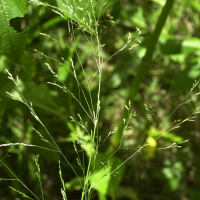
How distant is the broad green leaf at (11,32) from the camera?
63 cm

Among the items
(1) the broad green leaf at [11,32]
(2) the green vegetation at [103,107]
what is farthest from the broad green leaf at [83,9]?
(1) the broad green leaf at [11,32]

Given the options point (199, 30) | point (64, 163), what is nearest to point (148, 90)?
point (199, 30)

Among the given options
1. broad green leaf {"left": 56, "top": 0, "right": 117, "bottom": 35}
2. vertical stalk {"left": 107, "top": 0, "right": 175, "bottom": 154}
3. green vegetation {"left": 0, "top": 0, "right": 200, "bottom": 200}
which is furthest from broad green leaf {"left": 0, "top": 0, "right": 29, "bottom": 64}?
vertical stalk {"left": 107, "top": 0, "right": 175, "bottom": 154}

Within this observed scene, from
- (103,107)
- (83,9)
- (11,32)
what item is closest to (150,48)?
(83,9)

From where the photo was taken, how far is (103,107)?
1599 millimetres

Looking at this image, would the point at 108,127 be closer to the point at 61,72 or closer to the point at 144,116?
the point at 144,116

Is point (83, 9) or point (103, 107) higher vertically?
point (83, 9)

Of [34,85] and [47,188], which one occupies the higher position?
[34,85]

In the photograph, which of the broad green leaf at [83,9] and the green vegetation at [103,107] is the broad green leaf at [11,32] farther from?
the broad green leaf at [83,9]

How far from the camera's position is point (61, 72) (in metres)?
0.99

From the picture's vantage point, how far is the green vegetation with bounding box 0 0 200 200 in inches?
35.9

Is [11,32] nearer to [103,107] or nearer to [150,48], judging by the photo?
[150,48]

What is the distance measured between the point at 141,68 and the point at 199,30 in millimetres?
1071

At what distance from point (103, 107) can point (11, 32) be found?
3.28 ft
